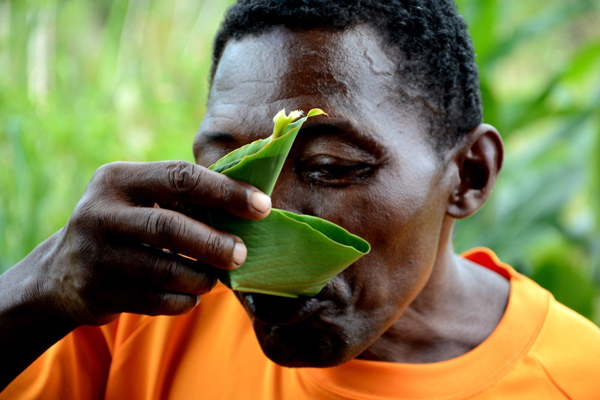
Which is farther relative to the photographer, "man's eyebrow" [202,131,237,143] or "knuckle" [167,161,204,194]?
"man's eyebrow" [202,131,237,143]

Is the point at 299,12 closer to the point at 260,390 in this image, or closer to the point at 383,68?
the point at 383,68

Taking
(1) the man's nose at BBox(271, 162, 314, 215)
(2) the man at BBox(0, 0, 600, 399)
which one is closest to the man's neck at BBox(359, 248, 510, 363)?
(2) the man at BBox(0, 0, 600, 399)

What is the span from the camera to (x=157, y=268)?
110cm

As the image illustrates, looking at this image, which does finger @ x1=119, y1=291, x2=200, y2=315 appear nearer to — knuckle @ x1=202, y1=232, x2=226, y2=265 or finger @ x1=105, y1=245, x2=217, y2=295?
finger @ x1=105, y1=245, x2=217, y2=295

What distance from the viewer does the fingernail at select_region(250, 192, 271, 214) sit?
1.02 metres

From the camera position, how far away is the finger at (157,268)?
1096 mm

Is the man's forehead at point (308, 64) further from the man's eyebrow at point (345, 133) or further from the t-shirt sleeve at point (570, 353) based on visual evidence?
the t-shirt sleeve at point (570, 353)

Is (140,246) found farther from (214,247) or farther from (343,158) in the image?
(343,158)

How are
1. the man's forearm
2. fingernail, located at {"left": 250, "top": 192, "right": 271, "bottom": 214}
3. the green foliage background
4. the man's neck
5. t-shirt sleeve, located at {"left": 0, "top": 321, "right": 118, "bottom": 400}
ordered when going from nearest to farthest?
fingernail, located at {"left": 250, "top": 192, "right": 271, "bottom": 214}, the man's forearm, t-shirt sleeve, located at {"left": 0, "top": 321, "right": 118, "bottom": 400}, the man's neck, the green foliage background

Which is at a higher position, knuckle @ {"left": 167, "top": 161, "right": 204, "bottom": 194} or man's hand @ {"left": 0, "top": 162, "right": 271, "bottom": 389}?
knuckle @ {"left": 167, "top": 161, "right": 204, "bottom": 194}

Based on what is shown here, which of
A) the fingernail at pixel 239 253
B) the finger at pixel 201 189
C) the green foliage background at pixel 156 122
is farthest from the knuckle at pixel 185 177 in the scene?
the green foliage background at pixel 156 122

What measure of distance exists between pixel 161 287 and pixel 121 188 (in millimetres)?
173

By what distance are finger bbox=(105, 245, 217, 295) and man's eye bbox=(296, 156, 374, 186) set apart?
0.34 meters

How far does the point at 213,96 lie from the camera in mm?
1544
